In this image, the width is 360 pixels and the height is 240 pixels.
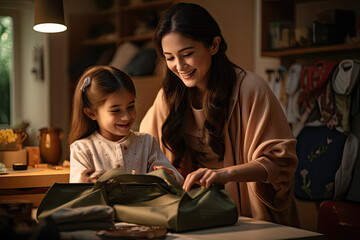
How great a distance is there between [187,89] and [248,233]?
928 mm

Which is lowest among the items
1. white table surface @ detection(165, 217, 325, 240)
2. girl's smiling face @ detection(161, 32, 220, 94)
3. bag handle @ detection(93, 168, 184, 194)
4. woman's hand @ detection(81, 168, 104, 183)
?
white table surface @ detection(165, 217, 325, 240)

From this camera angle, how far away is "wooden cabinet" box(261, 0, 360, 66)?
398 centimetres

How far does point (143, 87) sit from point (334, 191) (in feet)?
7.52

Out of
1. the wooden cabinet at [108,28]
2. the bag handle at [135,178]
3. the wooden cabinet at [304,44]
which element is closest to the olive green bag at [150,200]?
the bag handle at [135,178]

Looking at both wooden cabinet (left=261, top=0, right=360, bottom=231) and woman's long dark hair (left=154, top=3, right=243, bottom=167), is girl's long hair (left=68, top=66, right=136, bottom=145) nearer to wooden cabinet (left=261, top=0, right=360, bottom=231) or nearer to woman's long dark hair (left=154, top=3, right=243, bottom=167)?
woman's long dark hair (left=154, top=3, right=243, bottom=167)

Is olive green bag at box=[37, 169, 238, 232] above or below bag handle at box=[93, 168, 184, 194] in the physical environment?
below

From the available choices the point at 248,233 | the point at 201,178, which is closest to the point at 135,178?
the point at 201,178

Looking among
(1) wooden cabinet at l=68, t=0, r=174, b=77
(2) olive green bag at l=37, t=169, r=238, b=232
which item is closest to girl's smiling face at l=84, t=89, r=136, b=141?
(2) olive green bag at l=37, t=169, r=238, b=232

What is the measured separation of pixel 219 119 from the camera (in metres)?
1.91

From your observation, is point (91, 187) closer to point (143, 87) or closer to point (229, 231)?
point (229, 231)

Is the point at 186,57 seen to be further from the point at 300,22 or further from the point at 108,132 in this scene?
the point at 300,22

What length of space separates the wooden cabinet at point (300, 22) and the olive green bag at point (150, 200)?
2.87 meters

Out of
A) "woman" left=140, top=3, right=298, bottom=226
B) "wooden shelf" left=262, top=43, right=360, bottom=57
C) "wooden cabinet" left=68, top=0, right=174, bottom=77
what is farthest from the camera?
"wooden cabinet" left=68, top=0, right=174, bottom=77

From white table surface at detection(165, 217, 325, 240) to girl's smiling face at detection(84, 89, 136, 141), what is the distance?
1.85ft
